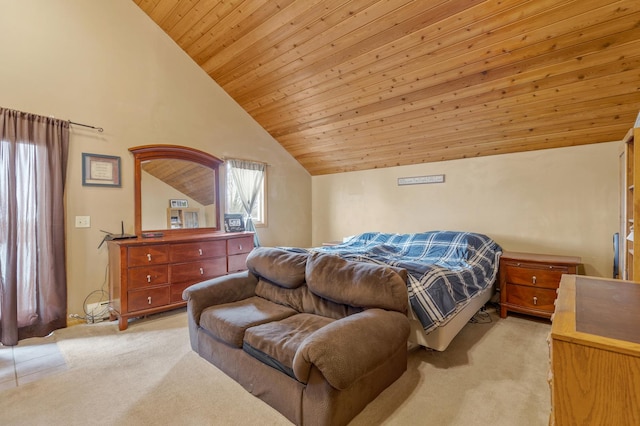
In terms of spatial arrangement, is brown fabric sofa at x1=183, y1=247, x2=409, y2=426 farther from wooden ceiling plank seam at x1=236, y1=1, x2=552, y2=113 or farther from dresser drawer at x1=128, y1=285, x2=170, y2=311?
wooden ceiling plank seam at x1=236, y1=1, x2=552, y2=113

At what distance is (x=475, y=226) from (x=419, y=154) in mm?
1208

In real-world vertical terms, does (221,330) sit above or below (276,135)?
below

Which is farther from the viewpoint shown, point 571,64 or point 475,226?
point 475,226

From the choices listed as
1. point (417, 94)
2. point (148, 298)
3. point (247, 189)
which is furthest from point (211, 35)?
point (148, 298)

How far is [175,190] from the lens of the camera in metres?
3.76

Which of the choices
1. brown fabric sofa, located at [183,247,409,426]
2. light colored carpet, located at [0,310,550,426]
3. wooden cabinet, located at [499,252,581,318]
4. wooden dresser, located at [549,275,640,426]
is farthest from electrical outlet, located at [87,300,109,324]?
wooden cabinet, located at [499,252,581,318]

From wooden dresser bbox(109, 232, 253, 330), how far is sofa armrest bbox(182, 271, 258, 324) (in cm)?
90

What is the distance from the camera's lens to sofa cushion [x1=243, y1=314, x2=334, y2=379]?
1.63 metres

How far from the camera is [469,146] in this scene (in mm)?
3633

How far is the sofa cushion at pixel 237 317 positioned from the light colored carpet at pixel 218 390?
327mm

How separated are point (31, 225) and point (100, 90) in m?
1.59

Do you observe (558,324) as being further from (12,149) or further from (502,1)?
(12,149)

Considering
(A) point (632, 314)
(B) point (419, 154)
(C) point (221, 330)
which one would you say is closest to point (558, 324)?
(A) point (632, 314)

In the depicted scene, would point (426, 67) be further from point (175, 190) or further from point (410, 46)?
point (175, 190)
